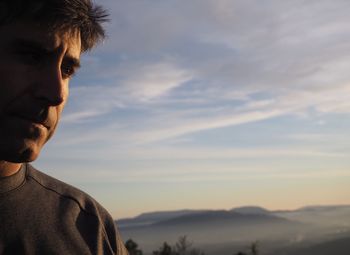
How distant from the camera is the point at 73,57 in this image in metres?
2.91

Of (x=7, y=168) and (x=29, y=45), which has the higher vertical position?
(x=29, y=45)

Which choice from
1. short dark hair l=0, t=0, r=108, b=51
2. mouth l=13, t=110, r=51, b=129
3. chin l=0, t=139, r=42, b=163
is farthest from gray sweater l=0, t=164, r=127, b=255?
short dark hair l=0, t=0, r=108, b=51

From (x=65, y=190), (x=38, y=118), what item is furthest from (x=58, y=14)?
(x=65, y=190)

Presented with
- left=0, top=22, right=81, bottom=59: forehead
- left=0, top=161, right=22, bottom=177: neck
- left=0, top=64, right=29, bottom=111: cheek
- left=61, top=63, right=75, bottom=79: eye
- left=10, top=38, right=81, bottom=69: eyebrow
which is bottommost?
left=0, top=161, right=22, bottom=177: neck

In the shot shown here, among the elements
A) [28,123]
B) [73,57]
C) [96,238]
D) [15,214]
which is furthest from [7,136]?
[96,238]

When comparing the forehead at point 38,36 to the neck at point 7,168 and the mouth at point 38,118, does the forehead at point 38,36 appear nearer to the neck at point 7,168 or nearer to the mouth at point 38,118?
the mouth at point 38,118

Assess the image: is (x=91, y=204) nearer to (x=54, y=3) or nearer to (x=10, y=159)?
(x=10, y=159)

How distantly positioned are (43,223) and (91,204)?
1.59ft

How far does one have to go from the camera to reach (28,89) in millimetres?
2582

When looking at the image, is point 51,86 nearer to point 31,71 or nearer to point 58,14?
point 31,71

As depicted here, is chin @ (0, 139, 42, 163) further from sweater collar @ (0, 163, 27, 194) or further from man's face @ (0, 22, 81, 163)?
sweater collar @ (0, 163, 27, 194)

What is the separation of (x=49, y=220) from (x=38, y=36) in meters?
1.12

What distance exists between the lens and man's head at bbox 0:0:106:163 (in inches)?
99.3

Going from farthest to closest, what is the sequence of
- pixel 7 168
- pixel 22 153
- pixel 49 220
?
pixel 49 220 → pixel 7 168 → pixel 22 153
